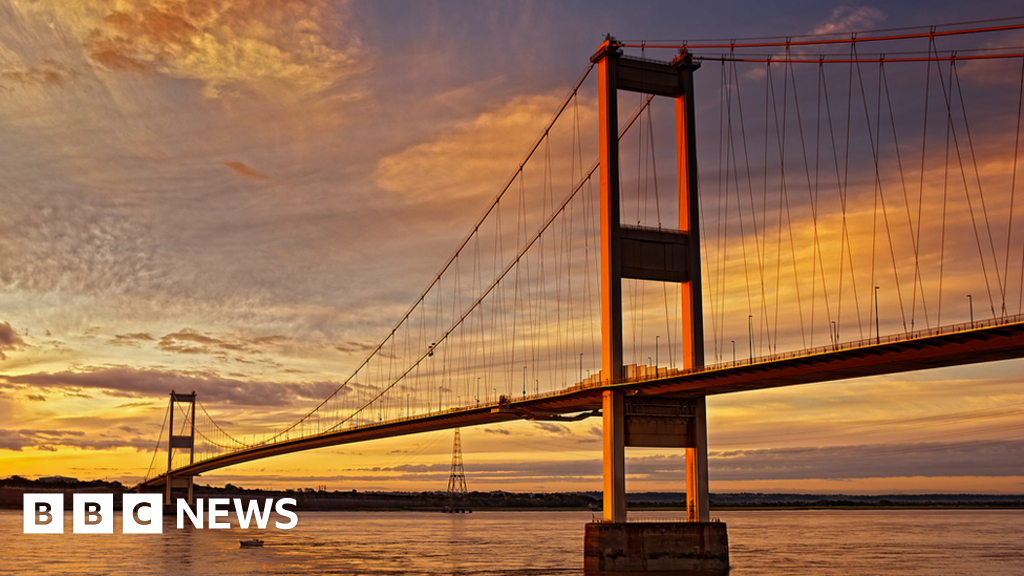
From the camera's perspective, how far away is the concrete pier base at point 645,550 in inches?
1455

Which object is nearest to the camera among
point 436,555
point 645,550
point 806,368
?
point 806,368

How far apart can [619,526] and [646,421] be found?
15.2ft

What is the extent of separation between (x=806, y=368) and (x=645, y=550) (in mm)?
9380

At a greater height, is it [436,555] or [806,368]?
[806,368]

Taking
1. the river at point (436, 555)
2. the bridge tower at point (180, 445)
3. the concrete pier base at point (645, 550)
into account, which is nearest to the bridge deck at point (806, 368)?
the concrete pier base at point (645, 550)

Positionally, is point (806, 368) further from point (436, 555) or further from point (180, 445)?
point (180, 445)

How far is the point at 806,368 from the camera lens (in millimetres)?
33844

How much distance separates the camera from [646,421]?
40031mm

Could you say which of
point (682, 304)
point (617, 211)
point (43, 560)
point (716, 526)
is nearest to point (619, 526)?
point (716, 526)

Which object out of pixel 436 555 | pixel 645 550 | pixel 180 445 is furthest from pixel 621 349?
pixel 180 445

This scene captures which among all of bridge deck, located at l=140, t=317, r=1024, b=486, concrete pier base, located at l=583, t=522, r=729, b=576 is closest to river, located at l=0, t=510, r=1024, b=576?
concrete pier base, located at l=583, t=522, r=729, b=576

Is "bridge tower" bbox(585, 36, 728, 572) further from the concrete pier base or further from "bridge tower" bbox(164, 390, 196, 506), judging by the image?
"bridge tower" bbox(164, 390, 196, 506)

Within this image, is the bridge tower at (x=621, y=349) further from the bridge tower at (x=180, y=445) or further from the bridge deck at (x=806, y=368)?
the bridge tower at (x=180, y=445)

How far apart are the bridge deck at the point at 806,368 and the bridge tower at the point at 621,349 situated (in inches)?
46.4
